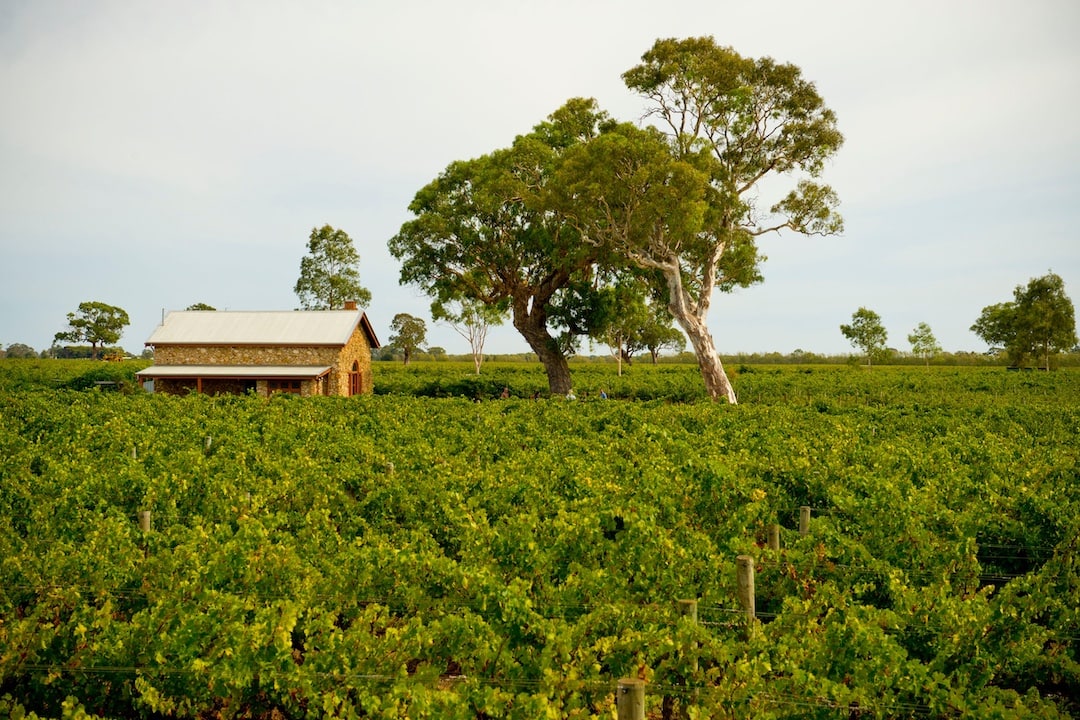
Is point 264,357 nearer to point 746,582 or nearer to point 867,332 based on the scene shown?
point 746,582

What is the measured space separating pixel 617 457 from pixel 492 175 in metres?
23.5

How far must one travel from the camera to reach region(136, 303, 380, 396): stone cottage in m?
32.6

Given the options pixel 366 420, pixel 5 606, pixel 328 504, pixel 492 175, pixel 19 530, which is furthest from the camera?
pixel 492 175

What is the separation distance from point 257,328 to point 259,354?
1991 mm

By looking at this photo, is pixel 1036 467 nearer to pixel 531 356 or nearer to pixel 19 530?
pixel 19 530

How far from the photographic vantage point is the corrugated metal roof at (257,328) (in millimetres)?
33906

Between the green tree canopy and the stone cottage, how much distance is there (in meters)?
73.7

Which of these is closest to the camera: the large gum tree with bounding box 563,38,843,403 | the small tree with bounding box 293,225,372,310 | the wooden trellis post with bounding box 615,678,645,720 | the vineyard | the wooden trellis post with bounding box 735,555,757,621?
the wooden trellis post with bounding box 615,678,645,720

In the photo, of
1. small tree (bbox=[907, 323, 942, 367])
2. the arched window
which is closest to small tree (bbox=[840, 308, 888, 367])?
small tree (bbox=[907, 323, 942, 367])

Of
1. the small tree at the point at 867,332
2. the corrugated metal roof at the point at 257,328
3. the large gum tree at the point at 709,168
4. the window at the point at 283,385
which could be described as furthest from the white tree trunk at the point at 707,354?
the small tree at the point at 867,332

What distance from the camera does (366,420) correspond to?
17.0 metres

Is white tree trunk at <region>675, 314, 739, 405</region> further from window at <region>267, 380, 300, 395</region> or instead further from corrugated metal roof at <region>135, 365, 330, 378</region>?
window at <region>267, 380, 300, 395</region>

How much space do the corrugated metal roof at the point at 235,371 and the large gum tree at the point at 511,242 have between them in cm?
677

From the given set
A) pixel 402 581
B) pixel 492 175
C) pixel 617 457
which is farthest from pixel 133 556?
pixel 492 175
